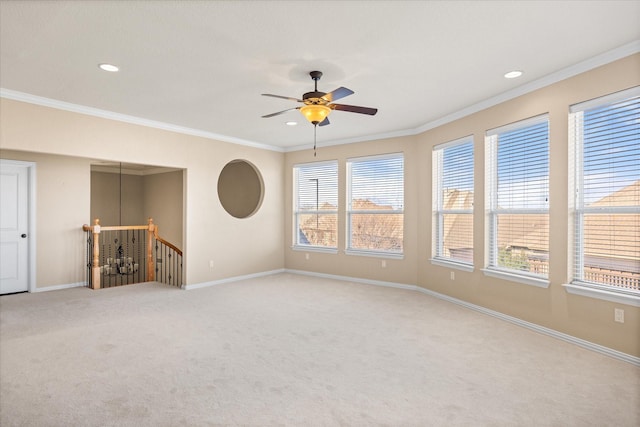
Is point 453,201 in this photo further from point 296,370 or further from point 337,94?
point 296,370

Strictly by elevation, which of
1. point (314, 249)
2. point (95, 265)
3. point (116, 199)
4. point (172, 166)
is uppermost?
point (172, 166)

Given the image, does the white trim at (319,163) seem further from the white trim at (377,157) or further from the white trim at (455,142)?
the white trim at (455,142)

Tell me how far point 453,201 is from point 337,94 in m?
2.92

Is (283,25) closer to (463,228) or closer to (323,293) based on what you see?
(463,228)

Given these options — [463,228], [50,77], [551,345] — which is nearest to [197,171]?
[50,77]

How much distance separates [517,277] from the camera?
13.3 ft

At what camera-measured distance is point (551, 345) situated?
3.43 metres

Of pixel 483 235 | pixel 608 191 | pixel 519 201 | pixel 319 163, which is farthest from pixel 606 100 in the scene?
pixel 319 163

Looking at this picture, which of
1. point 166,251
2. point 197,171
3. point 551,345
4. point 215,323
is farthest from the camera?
point 166,251

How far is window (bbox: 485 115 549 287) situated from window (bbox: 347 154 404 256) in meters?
1.83

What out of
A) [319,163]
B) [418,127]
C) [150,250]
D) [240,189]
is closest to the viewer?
[418,127]

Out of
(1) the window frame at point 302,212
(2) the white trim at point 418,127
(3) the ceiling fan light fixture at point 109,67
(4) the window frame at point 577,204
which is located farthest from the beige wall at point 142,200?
(4) the window frame at point 577,204

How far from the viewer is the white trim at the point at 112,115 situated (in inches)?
162

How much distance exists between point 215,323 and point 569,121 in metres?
4.35
